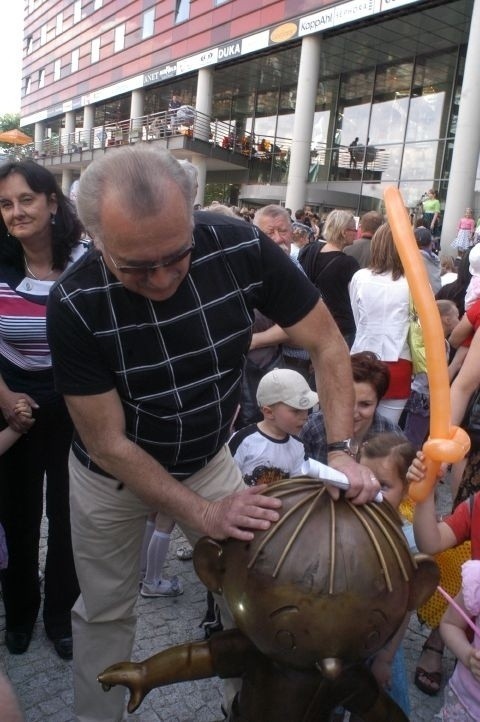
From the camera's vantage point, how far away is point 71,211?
2.40 meters

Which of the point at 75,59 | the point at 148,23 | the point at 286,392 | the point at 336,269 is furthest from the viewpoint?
the point at 75,59

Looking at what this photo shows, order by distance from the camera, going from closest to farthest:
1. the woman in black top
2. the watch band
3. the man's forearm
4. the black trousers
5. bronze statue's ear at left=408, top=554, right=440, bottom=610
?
bronze statue's ear at left=408, top=554, right=440, bottom=610 < the watch band < the man's forearm < the black trousers < the woman in black top

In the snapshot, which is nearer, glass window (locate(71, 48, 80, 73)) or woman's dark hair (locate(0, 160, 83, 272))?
woman's dark hair (locate(0, 160, 83, 272))

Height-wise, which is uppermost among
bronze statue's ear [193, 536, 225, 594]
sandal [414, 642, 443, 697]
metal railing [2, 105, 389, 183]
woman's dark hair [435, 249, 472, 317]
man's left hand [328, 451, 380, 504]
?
metal railing [2, 105, 389, 183]

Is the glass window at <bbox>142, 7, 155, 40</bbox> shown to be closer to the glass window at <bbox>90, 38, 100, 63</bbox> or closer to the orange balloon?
the glass window at <bbox>90, 38, 100, 63</bbox>

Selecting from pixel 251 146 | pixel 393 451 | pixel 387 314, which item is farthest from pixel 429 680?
pixel 251 146

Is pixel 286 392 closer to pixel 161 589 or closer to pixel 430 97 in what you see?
pixel 161 589

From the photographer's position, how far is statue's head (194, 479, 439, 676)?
3.45ft

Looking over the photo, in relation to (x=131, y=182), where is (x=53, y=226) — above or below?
below

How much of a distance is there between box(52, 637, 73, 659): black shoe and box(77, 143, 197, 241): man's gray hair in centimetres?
182

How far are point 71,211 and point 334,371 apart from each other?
1.30 meters

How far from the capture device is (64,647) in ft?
8.11

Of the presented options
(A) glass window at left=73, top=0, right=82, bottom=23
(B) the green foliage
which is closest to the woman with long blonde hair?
(A) glass window at left=73, top=0, right=82, bottom=23

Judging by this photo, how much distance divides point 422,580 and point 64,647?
1820 mm
